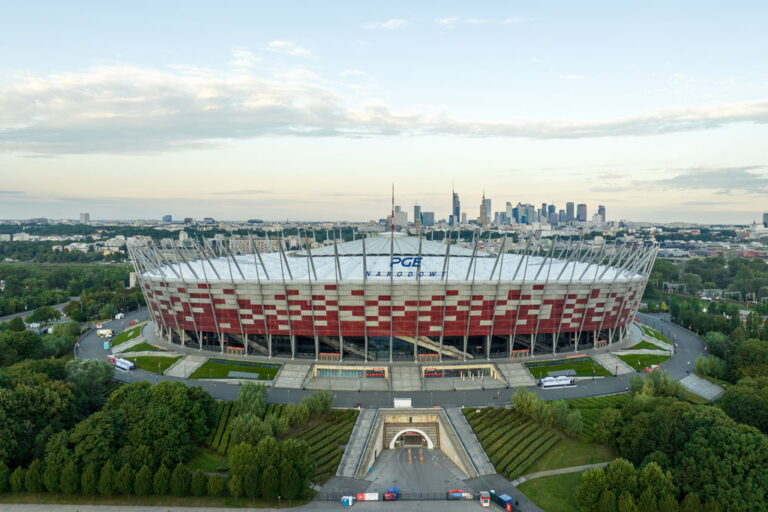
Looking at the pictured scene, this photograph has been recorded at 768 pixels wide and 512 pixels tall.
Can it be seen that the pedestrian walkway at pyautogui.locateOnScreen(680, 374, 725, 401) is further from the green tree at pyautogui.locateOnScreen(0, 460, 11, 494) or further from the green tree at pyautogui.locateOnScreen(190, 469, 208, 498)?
the green tree at pyautogui.locateOnScreen(0, 460, 11, 494)

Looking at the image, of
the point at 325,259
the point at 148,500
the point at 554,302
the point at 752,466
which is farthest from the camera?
the point at 325,259

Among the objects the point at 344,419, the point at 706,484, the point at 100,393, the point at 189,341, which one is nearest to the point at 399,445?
A: the point at 344,419

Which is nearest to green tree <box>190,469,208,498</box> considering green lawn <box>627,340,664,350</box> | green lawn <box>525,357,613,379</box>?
green lawn <box>525,357,613,379</box>

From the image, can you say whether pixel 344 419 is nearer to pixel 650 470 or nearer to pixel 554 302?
pixel 650 470

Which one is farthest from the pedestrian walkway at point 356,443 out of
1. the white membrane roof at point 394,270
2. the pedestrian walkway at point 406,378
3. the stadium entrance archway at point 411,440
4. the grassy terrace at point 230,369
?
the white membrane roof at point 394,270

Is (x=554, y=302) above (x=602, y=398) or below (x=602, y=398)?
above
